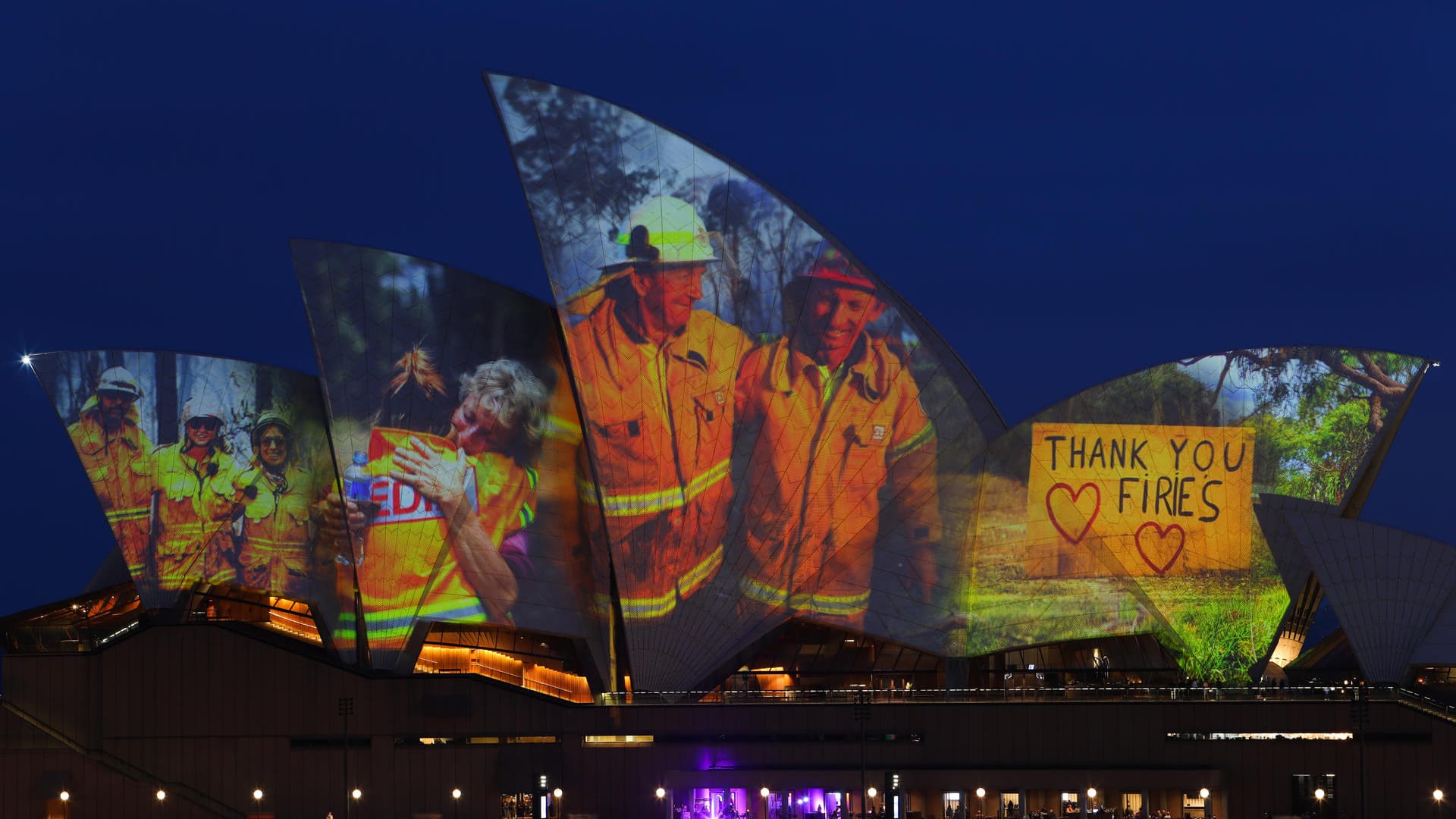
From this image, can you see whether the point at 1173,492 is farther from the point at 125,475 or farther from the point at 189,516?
the point at 125,475

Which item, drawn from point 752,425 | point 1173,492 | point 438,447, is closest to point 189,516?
point 438,447

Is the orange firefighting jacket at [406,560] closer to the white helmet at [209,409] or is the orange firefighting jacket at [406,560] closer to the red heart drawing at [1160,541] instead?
the white helmet at [209,409]

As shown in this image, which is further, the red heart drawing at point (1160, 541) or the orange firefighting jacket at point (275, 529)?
the orange firefighting jacket at point (275, 529)

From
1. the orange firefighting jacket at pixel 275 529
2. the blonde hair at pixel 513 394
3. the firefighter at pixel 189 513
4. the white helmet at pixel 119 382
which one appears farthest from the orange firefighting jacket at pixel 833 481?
the white helmet at pixel 119 382

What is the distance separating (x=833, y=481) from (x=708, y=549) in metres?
5.04

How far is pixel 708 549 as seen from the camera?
2410 inches

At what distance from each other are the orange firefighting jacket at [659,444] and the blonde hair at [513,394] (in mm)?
3173

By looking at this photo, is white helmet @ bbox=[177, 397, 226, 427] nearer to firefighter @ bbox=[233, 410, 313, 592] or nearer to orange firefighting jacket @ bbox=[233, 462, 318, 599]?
firefighter @ bbox=[233, 410, 313, 592]

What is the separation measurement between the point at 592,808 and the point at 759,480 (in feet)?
41.5

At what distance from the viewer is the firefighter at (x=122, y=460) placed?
6494cm

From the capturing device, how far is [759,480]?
200ft

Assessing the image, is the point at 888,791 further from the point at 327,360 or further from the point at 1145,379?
the point at 327,360

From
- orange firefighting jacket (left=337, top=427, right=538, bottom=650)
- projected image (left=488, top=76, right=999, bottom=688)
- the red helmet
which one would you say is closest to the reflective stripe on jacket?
orange firefighting jacket (left=337, top=427, right=538, bottom=650)

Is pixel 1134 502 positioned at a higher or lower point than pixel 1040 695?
higher
